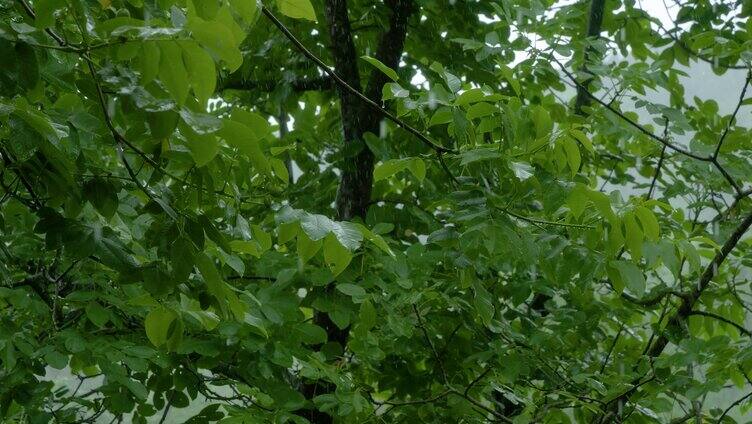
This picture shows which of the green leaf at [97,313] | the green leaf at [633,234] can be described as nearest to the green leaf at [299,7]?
the green leaf at [633,234]

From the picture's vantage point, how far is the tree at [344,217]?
49.5 inches

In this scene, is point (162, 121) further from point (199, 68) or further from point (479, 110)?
→ point (479, 110)

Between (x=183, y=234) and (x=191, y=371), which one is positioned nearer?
(x=183, y=234)

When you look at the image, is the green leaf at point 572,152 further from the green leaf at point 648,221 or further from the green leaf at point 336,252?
the green leaf at point 336,252

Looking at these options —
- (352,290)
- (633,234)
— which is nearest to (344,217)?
(352,290)

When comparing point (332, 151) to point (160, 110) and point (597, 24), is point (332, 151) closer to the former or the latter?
point (597, 24)

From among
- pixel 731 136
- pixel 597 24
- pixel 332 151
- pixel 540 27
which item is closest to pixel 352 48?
pixel 332 151

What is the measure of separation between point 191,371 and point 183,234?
4.55ft

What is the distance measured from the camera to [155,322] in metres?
1.42

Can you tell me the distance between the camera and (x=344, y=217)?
337cm

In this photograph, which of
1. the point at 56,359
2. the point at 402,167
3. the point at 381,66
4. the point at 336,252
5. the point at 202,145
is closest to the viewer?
the point at 202,145

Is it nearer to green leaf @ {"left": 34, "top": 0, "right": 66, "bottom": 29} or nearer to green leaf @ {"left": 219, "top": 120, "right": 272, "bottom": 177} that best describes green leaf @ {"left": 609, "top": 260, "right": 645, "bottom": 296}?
green leaf @ {"left": 219, "top": 120, "right": 272, "bottom": 177}

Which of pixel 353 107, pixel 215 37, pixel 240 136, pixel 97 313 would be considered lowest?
pixel 97 313

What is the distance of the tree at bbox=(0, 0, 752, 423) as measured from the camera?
49.5 inches
